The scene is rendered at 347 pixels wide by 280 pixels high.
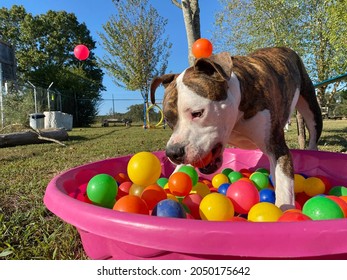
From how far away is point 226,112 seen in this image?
85.9 inches

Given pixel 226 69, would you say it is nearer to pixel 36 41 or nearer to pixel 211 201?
pixel 211 201

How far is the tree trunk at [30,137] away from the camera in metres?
7.91

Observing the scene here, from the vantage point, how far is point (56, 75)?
1091 inches

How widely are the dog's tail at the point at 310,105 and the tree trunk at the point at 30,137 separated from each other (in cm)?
605

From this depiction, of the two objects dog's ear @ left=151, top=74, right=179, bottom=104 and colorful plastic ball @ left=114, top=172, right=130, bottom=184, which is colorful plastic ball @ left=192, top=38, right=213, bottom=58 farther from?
colorful plastic ball @ left=114, top=172, right=130, bottom=184

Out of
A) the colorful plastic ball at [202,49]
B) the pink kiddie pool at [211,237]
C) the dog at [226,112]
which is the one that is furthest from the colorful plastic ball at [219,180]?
the colorful plastic ball at [202,49]

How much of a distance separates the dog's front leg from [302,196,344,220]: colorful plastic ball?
0.28 m

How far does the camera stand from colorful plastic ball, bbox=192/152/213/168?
6.91ft

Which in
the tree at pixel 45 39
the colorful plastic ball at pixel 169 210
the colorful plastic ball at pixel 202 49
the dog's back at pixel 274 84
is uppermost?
the tree at pixel 45 39

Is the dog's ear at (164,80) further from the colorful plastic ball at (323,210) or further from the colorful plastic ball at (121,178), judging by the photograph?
the colorful plastic ball at (323,210)

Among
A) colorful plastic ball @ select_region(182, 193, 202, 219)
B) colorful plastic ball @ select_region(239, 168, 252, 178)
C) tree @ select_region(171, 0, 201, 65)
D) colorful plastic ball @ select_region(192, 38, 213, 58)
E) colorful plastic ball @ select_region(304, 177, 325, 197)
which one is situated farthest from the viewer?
tree @ select_region(171, 0, 201, 65)

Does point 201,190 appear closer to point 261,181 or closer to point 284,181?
point 261,181

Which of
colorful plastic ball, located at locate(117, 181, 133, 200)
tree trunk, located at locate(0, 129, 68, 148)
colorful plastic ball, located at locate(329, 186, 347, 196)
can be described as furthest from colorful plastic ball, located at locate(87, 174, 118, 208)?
tree trunk, located at locate(0, 129, 68, 148)
